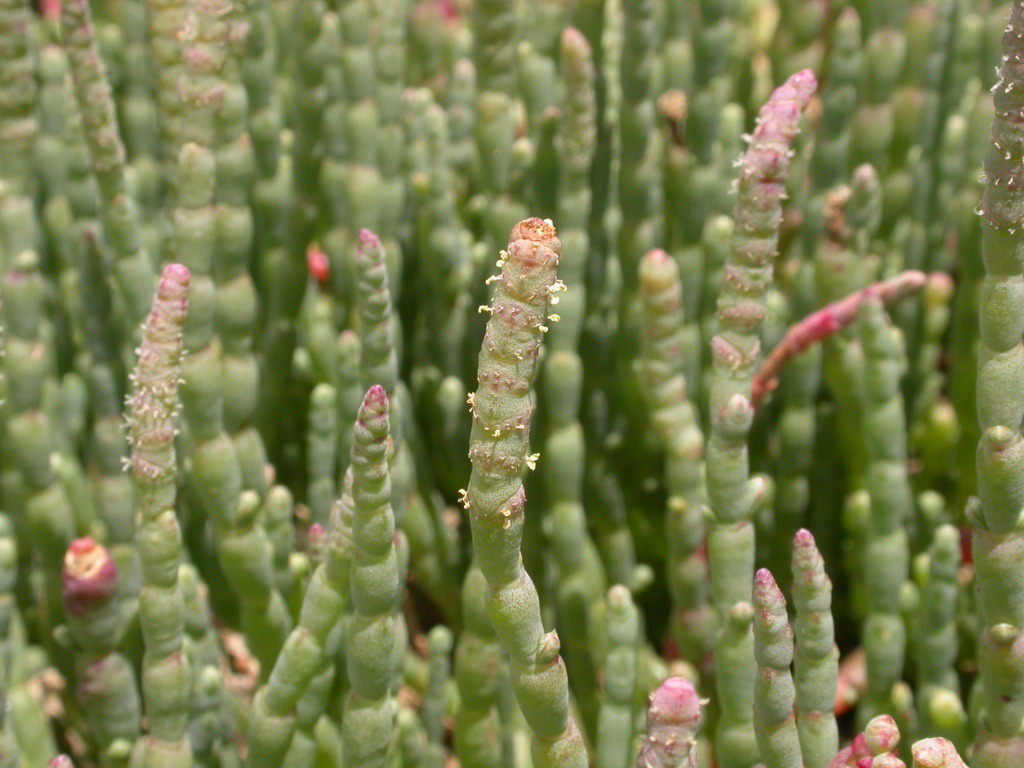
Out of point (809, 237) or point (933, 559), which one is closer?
point (933, 559)

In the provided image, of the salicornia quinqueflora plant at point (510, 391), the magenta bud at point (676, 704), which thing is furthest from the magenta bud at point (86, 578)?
the magenta bud at point (676, 704)

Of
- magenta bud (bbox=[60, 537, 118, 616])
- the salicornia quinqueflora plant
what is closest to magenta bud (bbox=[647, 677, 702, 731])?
the salicornia quinqueflora plant

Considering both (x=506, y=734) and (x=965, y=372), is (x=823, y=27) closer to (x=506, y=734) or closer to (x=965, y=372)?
(x=965, y=372)

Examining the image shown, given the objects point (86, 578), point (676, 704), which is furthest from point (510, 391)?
point (86, 578)

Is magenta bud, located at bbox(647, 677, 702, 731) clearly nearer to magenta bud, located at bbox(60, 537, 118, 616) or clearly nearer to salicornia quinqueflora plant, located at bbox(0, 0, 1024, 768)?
salicornia quinqueflora plant, located at bbox(0, 0, 1024, 768)

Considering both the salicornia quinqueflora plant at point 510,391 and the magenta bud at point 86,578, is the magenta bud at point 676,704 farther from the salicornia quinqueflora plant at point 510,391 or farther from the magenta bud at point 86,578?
the magenta bud at point 86,578

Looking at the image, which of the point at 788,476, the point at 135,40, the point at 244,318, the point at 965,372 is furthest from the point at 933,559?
the point at 135,40

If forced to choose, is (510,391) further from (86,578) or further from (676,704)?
(86,578)
